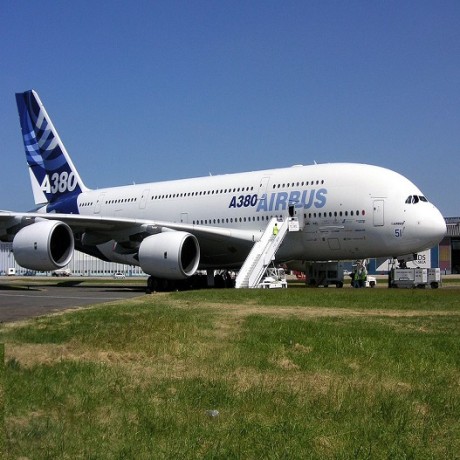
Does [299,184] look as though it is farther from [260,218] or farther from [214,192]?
[214,192]

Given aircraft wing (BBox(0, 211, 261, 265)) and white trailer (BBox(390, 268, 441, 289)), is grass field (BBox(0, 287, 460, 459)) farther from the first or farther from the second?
white trailer (BBox(390, 268, 441, 289))

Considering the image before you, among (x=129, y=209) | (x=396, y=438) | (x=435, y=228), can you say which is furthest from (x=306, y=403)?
(x=129, y=209)

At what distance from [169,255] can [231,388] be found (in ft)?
60.1

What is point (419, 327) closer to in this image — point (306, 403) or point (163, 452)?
point (306, 403)

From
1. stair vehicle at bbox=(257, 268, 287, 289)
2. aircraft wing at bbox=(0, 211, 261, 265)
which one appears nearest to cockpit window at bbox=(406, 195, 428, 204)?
stair vehicle at bbox=(257, 268, 287, 289)

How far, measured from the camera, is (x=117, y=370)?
299 inches

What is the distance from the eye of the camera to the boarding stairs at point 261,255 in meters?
24.7

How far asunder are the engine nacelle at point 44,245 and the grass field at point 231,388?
1364 cm

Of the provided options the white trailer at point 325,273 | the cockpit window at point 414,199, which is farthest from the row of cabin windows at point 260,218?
the white trailer at point 325,273

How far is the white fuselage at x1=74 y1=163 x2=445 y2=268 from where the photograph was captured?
24797 mm

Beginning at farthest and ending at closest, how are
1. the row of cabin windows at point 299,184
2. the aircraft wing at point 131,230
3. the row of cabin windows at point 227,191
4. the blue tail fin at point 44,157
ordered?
the blue tail fin at point 44,157
the aircraft wing at point 131,230
the row of cabin windows at point 227,191
the row of cabin windows at point 299,184

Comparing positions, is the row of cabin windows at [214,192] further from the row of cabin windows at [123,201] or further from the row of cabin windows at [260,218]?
the row of cabin windows at [260,218]

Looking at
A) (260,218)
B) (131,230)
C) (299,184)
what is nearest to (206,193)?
(260,218)

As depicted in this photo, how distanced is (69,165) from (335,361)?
101 feet
